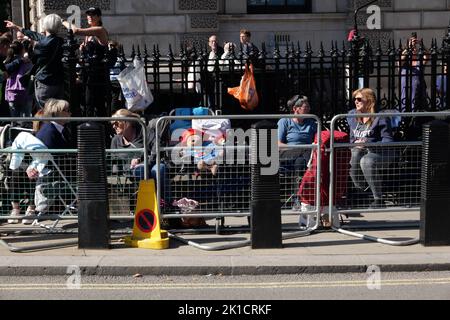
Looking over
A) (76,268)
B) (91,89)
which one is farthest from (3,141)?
(76,268)

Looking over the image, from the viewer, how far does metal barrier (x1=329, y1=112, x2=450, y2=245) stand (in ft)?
28.0

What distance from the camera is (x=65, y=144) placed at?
8805 millimetres

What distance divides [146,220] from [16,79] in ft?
14.5

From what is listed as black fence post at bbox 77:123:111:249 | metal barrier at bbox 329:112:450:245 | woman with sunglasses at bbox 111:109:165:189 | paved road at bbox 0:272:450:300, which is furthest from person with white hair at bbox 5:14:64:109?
metal barrier at bbox 329:112:450:245

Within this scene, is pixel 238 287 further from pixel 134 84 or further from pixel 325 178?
pixel 134 84

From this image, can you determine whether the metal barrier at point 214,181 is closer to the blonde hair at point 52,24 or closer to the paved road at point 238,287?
the paved road at point 238,287

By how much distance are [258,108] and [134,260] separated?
4369 millimetres

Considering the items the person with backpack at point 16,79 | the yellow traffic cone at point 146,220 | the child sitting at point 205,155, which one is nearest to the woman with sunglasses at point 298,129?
the child sitting at point 205,155

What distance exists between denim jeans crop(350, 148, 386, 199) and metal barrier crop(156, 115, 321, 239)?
0.46m

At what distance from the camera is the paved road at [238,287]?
650cm

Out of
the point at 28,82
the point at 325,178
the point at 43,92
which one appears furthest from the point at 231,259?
the point at 28,82

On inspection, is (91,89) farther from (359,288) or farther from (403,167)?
(359,288)

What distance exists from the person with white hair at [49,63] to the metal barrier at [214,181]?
2.60m

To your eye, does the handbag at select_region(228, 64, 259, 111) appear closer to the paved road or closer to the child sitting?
the child sitting
